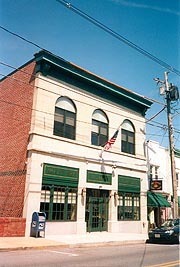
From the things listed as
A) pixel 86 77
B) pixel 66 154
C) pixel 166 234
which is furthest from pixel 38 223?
pixel 86 77

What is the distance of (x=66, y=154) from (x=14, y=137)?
3442 millimetres

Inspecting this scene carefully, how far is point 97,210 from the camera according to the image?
778 inches

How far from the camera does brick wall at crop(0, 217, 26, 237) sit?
14.1 m

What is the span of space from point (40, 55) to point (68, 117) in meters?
4.18

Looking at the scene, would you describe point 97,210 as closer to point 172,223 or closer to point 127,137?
point 172,223

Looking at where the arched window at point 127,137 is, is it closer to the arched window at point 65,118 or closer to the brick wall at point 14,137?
the arched window at point 65,118

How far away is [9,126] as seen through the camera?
19156 millimetres

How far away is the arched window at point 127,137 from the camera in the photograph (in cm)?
2264

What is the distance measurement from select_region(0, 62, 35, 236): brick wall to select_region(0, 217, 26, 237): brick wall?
0.82m

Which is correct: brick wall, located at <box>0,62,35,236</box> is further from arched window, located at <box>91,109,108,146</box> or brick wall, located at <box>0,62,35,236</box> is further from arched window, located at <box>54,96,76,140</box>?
arched window, located at <box>91,109,108,146</box>

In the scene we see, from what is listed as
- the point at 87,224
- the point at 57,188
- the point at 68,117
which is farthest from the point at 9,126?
the point at 87,224

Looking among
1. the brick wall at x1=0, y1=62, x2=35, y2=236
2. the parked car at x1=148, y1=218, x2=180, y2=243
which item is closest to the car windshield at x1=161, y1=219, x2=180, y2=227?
the parked car at x1=148, y1=218, x2=180, y2=243

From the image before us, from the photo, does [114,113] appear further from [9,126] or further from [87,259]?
[87,259]

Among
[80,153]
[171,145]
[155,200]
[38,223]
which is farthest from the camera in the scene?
[155,200]
